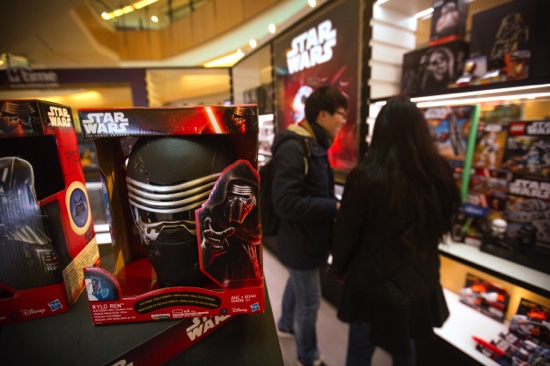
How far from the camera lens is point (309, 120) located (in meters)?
1.30

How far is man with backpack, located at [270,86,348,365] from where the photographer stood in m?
1.19

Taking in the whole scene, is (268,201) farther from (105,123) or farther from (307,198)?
(105,123)

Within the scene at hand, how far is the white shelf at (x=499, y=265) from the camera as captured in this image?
3.04 ft

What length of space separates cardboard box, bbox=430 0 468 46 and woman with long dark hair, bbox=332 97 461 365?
1.60ft

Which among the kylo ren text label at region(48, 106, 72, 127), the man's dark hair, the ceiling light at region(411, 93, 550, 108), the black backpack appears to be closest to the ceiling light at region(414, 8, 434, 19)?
the ceiling light at region(411, 93, 550, 108)

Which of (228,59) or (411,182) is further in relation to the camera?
(228,59)

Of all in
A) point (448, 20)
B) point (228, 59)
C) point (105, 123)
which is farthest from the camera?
point (228, 59)

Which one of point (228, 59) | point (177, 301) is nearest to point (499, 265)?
point (177, 301)

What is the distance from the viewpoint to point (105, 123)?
380 millimetres

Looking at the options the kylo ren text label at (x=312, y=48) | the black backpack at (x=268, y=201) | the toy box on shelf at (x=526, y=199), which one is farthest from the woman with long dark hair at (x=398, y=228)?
the kylo ren text label at (x=312, y=48)

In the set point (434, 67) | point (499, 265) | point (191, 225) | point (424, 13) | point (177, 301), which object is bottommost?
point (499, 265)

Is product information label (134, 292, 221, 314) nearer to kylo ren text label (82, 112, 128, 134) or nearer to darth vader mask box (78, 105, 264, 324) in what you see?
darth vader mask box (78, 105, 264, 324)

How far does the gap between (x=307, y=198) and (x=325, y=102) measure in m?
0.45

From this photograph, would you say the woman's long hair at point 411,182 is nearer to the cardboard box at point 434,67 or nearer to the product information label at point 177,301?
the cardboard box at point 434,67
